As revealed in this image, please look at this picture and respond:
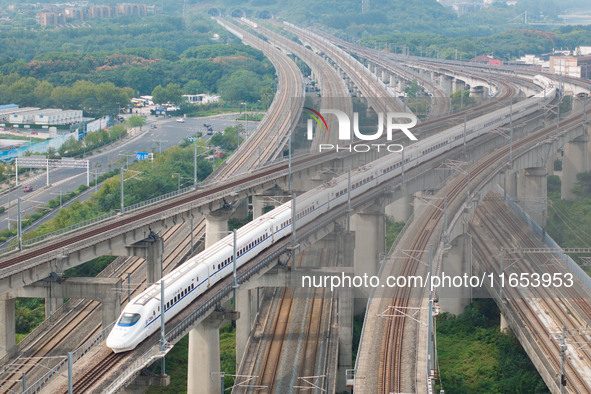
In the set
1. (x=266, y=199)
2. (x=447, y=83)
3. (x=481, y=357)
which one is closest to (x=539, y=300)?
(x=481, y=357)

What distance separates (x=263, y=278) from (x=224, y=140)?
63.2 metres

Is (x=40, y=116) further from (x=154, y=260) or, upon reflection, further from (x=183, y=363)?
(x=183, y=363)

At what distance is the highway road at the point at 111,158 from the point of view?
87.7m

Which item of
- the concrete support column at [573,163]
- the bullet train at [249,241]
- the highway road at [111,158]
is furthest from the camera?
the concrete support column at [573,163]

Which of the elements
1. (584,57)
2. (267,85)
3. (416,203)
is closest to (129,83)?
(267,85)

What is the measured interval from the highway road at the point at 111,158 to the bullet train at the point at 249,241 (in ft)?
104

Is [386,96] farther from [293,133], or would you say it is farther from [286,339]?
[286,339]

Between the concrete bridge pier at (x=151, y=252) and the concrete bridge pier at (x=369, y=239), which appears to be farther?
the concrete bridge pier at (x=369, y=239)

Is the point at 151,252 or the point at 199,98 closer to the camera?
the point at 151,252

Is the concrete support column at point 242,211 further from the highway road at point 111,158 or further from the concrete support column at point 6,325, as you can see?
the concrete support column at point 6,325

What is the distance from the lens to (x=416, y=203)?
7325 cm

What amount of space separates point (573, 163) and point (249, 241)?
5909 cm

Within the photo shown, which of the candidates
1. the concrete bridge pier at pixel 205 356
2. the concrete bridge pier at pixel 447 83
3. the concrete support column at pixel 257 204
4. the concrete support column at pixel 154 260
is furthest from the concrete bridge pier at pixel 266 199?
the concrete bridge pier at pixel 447 83

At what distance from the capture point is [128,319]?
36.8m
